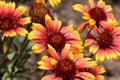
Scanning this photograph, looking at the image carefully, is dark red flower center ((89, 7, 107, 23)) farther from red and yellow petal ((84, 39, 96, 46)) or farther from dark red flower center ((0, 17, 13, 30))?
dark red flower center ((0, 17, 13, 30))

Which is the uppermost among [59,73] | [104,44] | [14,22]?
[14,22]

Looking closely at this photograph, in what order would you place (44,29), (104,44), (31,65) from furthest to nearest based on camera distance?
(31,65) → (104,44) → (44,29)

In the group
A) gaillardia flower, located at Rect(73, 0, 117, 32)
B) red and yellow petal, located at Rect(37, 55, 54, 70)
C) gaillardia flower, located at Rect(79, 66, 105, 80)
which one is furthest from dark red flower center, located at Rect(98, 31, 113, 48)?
red and yellow petal, located at Rect(37, 55, 54, 70)

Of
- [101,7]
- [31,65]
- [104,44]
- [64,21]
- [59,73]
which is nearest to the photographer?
[59,73]

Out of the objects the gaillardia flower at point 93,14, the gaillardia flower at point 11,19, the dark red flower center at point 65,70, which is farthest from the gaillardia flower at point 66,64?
the gaillardia flower at point 93,14

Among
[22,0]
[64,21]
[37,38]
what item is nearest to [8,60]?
[22,0]

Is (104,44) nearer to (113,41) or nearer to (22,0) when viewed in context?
(113,41)

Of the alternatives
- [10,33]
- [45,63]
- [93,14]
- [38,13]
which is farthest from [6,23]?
[93,14]

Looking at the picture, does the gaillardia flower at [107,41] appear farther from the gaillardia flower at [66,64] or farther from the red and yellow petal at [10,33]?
the red and yellow petal at [10,33]

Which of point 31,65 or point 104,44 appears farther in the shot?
point 31,65
